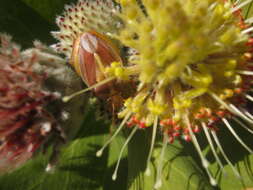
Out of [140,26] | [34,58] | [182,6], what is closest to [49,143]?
[34,58]

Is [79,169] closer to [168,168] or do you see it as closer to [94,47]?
[168,168]

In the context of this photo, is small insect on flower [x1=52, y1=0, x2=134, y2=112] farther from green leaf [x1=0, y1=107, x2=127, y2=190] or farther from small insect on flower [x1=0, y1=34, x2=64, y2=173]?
green leaf [x1=0, y1=107, x2=127, y2=190]

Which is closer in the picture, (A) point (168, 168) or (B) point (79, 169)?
(A) point (168, 168)

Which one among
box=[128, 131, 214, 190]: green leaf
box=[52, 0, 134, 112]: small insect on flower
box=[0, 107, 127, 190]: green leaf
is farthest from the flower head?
box=[0, 107, 127, 190]: green leaf

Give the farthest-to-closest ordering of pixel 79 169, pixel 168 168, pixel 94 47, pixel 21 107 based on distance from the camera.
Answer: pixel 79 169 → pixel 168 168 → pixel 94 47 → pixel 21 107

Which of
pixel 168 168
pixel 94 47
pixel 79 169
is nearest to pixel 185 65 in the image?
pixel 94 47

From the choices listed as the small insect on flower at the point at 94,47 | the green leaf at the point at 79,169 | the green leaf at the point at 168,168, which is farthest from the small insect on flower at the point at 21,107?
the green leaf at the point at 168,168

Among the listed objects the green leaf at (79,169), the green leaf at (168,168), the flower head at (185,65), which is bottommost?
the green leaf at (168,168)

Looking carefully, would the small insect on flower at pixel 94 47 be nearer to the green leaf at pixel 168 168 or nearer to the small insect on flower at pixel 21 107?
the small insect on flower at pixel 21 107

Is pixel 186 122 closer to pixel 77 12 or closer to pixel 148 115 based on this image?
pixel 148 115
